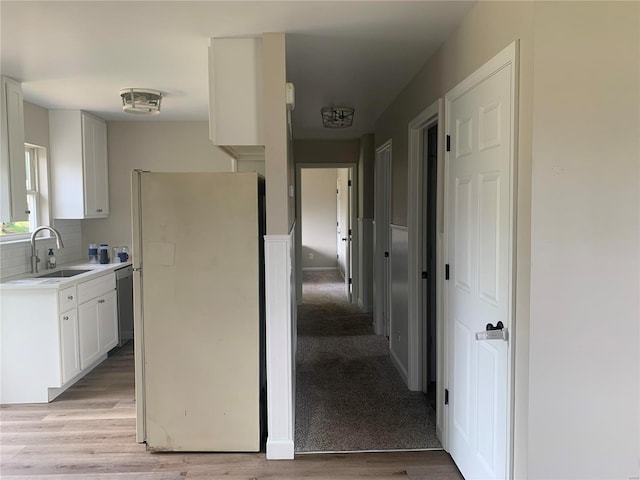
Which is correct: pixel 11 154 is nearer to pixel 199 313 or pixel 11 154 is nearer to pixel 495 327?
pixel 199 313

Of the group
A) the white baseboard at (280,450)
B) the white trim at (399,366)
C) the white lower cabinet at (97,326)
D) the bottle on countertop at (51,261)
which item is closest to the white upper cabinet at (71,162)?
the bottle on countertop at (51,261)

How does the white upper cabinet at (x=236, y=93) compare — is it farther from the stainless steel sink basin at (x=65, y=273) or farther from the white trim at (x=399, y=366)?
the stainless steel sink basin at (x=65, y=273)

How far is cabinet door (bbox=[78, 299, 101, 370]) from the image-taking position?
372 centimetres

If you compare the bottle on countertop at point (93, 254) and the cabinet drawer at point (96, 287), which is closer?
the cabinet drawer at point (96, 287)

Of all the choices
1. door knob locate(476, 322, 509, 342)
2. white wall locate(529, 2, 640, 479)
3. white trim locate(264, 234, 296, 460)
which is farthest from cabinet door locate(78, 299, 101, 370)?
white wall locate(529, 2, 640, 479)

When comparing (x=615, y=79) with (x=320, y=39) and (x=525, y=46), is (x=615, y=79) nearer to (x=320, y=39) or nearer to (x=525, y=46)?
(x=525, y=46)

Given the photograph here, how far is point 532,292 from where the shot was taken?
166cm

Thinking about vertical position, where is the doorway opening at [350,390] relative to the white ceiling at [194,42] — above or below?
below

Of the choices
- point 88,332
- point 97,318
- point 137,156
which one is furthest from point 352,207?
point 88,332

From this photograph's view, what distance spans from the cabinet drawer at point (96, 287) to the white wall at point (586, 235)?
3.49 m

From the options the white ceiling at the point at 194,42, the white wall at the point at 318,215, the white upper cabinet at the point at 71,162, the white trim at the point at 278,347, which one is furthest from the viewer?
the white wall at the point at 318,215

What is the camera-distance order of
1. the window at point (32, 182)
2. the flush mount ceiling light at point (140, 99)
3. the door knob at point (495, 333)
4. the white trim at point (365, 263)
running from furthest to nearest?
the white trim at point (365, 263) < the window at point (32, 182) < the flush mount ceiling light at point (140, 99) < the door knob at point (495, 333)

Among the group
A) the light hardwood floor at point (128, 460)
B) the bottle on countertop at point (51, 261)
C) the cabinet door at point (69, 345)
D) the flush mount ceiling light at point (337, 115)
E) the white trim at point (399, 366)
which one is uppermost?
the flush mount ceiling light at point (337, 115)

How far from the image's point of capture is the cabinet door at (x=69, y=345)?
3426mm
